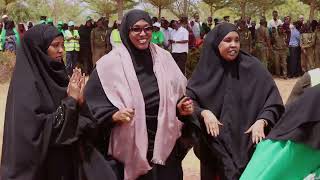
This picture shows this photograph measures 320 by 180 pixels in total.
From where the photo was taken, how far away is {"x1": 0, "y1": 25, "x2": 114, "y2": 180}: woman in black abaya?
3566mm

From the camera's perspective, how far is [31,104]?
3553 millimetres

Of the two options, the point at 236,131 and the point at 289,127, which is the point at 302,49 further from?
the point at 289,127

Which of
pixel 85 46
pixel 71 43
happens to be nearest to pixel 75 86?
pixel 71 43

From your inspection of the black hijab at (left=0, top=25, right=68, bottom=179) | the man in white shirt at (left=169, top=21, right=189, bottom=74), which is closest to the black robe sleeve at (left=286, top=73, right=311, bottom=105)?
the black hijab at (left=0, top=25, right=68, bottom=179)

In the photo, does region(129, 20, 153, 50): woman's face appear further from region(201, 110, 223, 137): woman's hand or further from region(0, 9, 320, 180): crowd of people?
region(201, 110, 223, 137): woman's hand

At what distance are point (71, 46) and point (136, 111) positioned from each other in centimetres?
1240

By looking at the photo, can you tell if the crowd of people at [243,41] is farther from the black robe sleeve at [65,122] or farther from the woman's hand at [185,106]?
the black robe sleeve at [65,122]

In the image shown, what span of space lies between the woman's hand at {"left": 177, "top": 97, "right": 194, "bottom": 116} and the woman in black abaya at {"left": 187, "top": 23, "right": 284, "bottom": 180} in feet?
0.36

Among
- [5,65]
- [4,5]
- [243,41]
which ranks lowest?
[5,65]

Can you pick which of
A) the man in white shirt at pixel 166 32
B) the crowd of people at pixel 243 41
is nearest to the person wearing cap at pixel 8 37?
the crowd of people at pixel 243 41

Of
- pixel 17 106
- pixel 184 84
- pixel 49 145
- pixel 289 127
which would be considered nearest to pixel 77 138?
pixel 49 145

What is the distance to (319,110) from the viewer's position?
2330 millimetres

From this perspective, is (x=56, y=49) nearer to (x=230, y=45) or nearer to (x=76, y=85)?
(x=76, y=85)

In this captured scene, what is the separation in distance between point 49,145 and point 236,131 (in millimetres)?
1298
